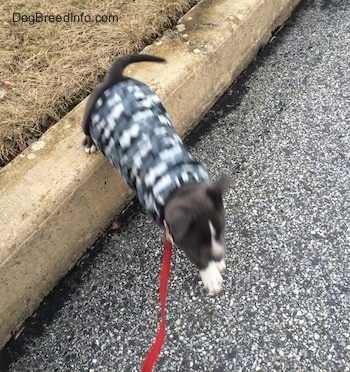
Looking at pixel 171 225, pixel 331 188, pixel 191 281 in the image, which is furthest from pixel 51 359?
pixel 331 188

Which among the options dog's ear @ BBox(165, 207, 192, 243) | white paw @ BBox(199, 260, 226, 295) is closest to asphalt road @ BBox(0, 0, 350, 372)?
white paw @ BBox(199, 260, 226, 295)

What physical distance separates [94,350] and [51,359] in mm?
191

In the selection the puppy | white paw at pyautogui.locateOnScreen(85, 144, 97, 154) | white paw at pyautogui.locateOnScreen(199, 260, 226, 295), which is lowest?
white paw at pyautogui.locateOnScreen(199, 260, 226, 295)

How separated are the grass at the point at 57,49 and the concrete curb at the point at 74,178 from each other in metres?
0.16

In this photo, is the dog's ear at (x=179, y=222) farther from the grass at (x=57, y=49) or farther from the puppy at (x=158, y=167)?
the grass at (x=57, y=49)

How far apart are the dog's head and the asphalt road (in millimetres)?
434

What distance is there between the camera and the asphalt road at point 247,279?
2209 millimetres

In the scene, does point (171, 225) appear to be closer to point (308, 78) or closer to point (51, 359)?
point (51, 359)

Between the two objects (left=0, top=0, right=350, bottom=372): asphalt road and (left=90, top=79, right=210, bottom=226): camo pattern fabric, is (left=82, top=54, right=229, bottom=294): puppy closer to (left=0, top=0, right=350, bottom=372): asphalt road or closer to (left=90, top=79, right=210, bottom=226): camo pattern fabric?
(left=90, top=79, right=210, bottom=226): camo pattern fabric

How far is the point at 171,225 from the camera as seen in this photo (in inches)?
70.4

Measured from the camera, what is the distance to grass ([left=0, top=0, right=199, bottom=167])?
2.82 meters

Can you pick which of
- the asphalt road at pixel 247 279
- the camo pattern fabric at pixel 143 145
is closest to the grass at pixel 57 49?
the camo pattern fabric at pixel 143 145

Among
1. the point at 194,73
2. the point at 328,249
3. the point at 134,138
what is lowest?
the point at 328,249

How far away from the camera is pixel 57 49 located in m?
3.21
